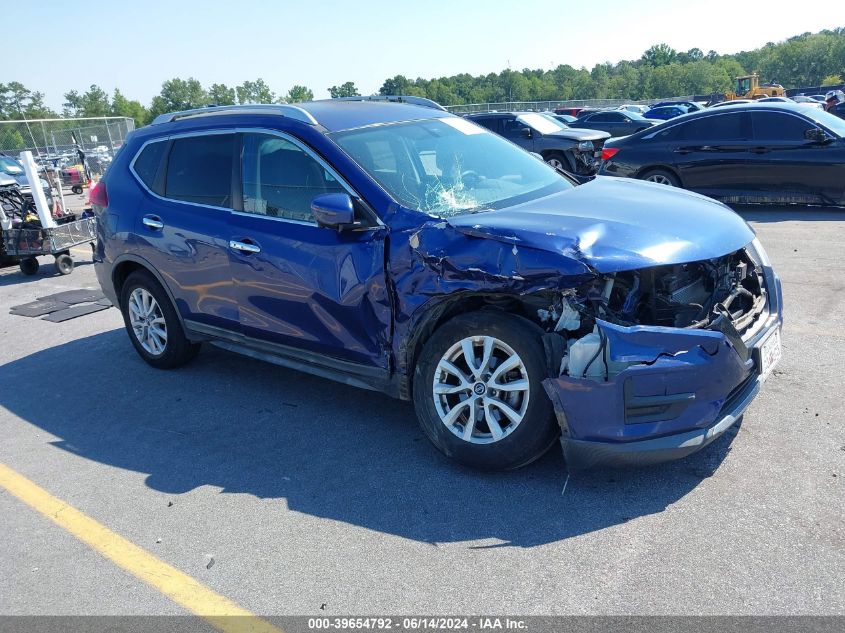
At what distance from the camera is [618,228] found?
361 cm

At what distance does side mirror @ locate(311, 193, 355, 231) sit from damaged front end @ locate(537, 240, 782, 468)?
46.6 inches

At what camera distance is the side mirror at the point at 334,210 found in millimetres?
3934

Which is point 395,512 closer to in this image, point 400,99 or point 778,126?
point 400,99

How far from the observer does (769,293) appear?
412 centimetres

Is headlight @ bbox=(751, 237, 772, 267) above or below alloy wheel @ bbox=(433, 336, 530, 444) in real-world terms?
above

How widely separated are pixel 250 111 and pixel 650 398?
3284 mm

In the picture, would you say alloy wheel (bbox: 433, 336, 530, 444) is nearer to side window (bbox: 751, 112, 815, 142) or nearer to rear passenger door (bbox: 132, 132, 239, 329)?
rear passenger door (bbox: 132, 132, 239, 329)

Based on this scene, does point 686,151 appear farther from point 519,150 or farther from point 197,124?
point 197,124

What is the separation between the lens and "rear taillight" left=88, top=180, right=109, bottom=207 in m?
5.84

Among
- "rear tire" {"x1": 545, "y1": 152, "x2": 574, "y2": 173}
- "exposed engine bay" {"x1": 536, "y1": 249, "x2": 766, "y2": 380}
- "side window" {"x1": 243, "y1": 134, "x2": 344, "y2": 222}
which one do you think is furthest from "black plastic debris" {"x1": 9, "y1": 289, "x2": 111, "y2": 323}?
"rear tire" {"x1": 545, "y1": 152, "x2": 574, "y2": 173}

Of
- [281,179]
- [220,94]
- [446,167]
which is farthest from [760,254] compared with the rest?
[220,94]

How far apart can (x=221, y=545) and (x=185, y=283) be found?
236 centimetres

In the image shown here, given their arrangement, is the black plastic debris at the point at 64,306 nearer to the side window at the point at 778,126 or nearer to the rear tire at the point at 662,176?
the rear tire at the point at 662,176

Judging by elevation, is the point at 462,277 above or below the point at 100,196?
below
